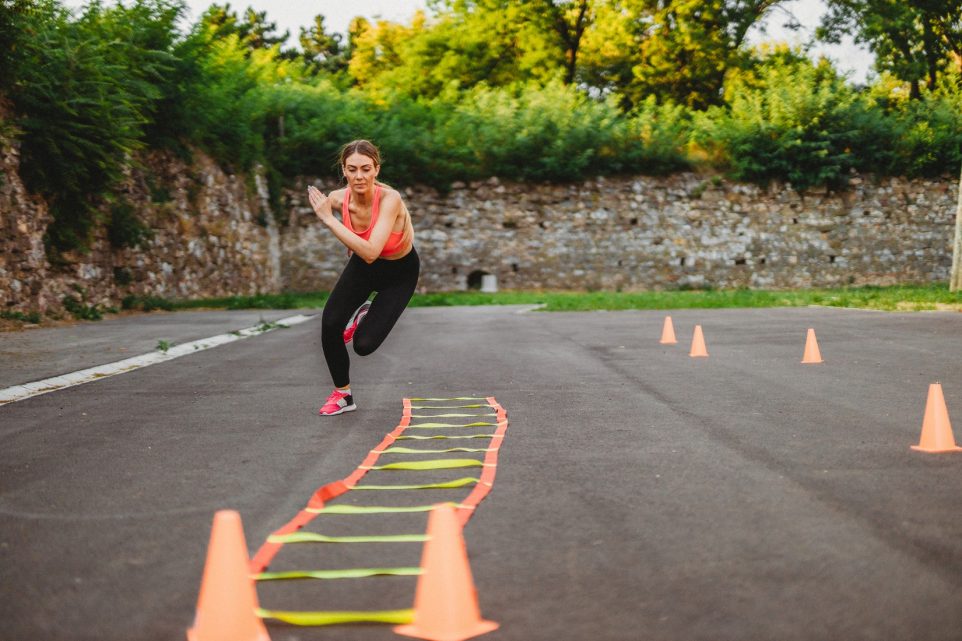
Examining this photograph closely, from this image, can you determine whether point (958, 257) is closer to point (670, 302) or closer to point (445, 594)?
point (670, 302)

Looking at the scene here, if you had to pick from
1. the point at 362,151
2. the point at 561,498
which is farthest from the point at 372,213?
the point at 561,498

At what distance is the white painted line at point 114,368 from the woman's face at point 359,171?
350cm

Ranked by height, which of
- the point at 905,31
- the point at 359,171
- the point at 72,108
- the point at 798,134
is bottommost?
the point at 359,171

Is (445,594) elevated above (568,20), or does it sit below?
below

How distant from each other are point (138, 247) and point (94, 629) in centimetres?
1776

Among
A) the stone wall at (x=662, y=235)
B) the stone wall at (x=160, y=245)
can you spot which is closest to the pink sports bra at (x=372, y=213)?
the stone wall at (x=160, y=245)

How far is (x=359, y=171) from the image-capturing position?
20.7 ft

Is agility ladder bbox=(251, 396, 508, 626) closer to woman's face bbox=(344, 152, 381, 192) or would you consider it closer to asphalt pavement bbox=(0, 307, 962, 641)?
asphalt pavement bbox=(0, 307, 962, 641)

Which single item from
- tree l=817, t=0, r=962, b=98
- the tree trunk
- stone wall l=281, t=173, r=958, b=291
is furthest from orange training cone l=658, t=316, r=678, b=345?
tree l=817, t=0, r=962, b=98

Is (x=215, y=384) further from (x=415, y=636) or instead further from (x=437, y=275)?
(x=437, y=275)

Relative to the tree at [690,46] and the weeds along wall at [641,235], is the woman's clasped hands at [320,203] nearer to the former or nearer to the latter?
the weeds along wall at [641,235]

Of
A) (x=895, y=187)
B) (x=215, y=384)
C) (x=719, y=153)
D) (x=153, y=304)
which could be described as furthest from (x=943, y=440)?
(x=895, y=187)

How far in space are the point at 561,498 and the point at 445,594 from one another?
164 cm

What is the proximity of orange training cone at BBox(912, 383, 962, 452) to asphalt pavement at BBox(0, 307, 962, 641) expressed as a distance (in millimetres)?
168
